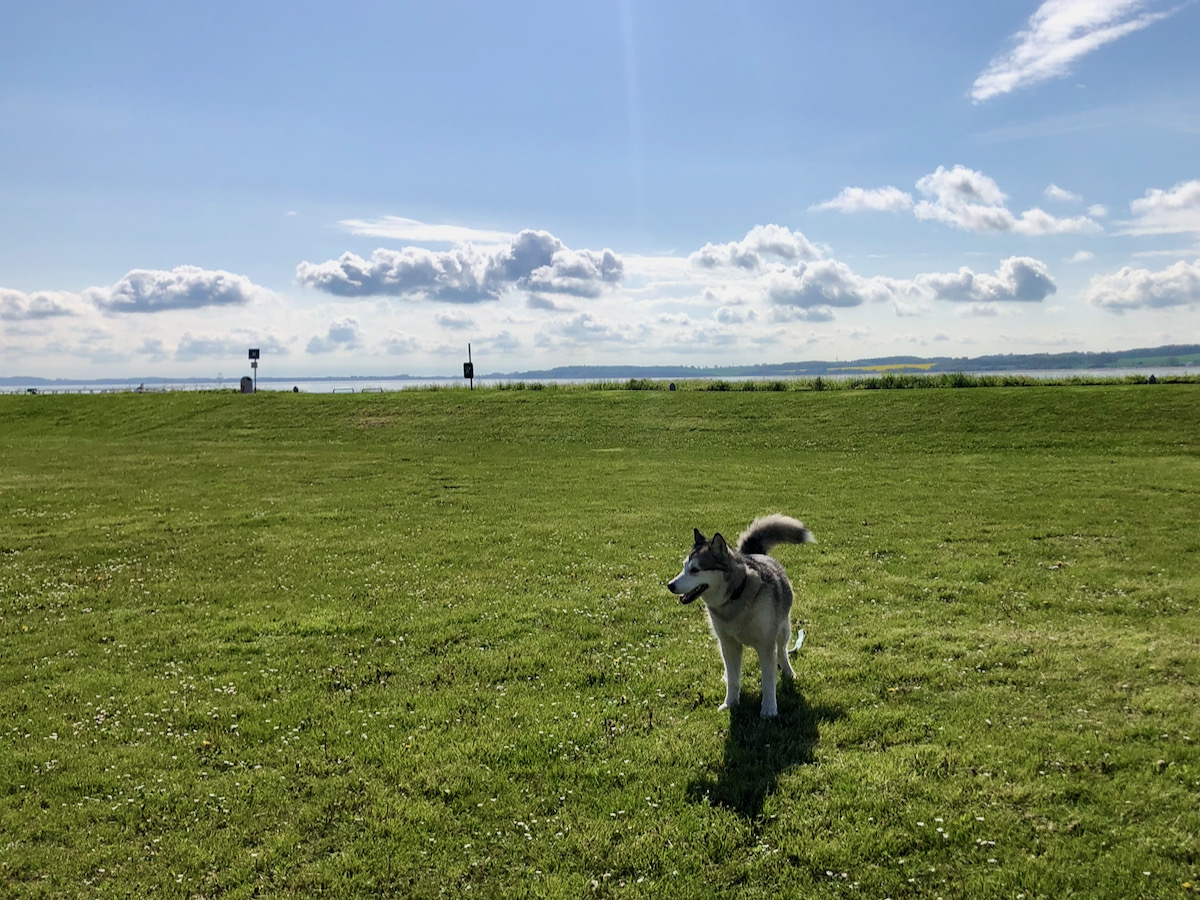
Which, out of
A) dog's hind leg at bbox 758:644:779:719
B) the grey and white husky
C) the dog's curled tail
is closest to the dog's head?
the grey and white husky

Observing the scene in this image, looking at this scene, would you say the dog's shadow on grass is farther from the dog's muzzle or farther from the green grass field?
the dog's muzzle

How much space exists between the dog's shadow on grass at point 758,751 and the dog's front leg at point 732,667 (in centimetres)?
13

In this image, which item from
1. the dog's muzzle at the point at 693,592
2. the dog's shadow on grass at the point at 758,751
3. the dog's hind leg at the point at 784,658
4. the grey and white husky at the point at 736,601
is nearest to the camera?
the dog's shadow on grass at the point at 758,751

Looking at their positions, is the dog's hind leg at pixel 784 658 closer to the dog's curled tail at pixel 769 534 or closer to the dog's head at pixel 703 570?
the dog's curled tail at pixel 769 534

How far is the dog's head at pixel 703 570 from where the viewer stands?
351 inches

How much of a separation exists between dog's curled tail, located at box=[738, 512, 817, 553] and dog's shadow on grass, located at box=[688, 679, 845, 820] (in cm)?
199

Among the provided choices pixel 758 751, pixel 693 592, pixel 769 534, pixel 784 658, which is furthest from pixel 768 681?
pixel 769 534

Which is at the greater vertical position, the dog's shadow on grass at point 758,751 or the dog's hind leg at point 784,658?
the dog's hind leg at point 784,658

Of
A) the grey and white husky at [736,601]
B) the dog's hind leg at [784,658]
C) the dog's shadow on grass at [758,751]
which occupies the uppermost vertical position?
the grey and white husky at [736,601]

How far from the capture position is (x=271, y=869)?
6680mm

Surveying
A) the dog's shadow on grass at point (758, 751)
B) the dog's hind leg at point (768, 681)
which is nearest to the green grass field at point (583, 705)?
the dog's shadow on grass at point (758, 751)

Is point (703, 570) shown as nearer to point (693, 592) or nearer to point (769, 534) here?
point (693, 592)

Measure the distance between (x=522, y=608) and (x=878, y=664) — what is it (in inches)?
249

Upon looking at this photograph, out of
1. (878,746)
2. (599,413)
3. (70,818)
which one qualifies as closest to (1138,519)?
(878,746)
